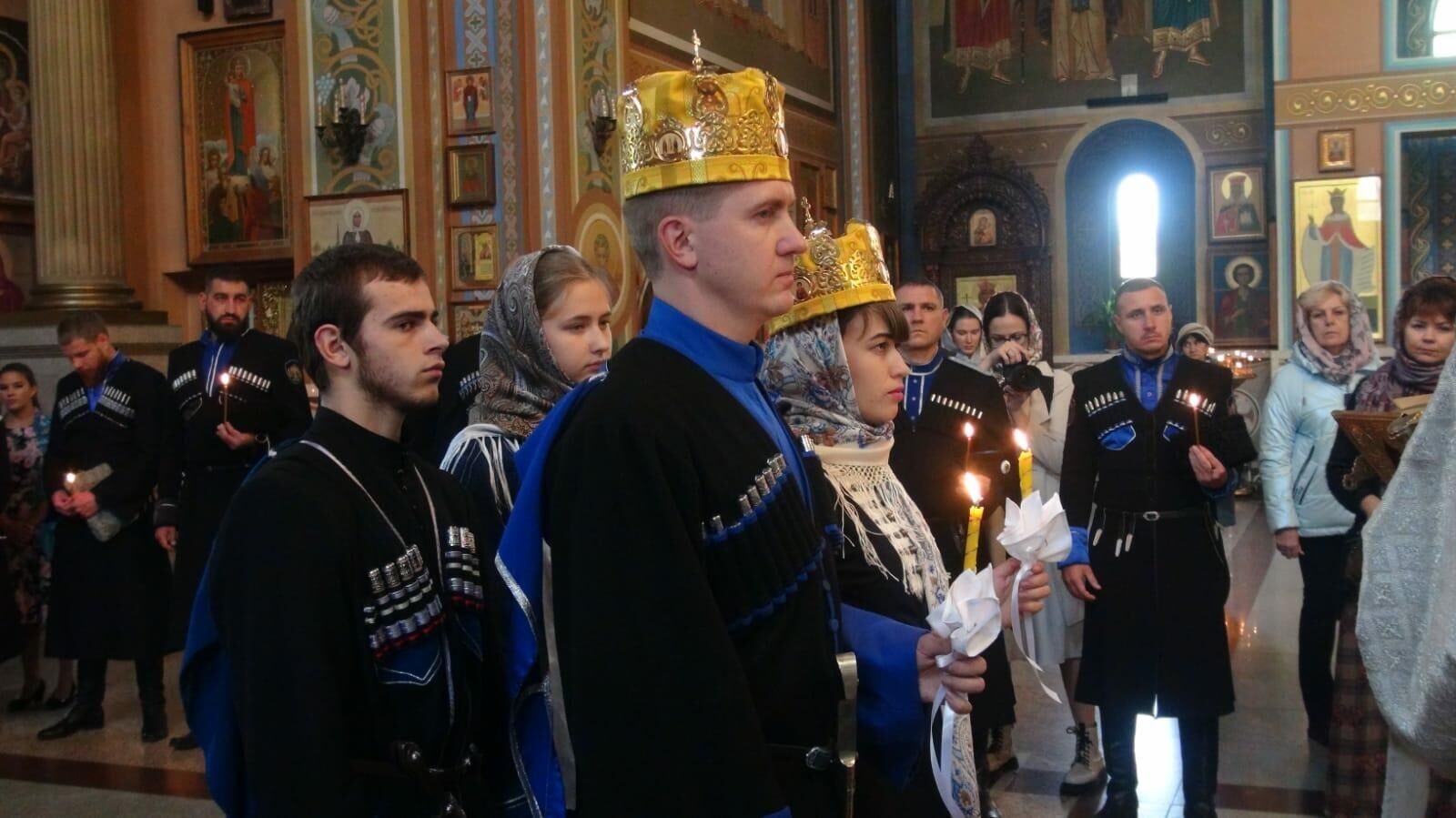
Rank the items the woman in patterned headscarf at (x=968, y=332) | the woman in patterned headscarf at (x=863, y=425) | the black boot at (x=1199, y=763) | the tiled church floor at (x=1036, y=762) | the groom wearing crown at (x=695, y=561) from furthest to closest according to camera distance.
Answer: the woman in patterned headscarf at (x=968, y=332) < the tiled church floor at (x=1036, y=762) < the black boot at (x=1199, y=763) < the woman in patterned headscarf at (x=863, y=425) < the groom wearing crown at (x=695, y=561)

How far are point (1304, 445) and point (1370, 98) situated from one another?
11.0 m

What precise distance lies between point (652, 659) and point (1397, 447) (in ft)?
8.45

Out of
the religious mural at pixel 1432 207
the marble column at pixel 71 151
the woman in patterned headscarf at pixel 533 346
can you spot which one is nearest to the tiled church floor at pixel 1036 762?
the woman in patterned headscarf at pixel 533 346

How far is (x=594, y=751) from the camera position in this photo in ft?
5.67

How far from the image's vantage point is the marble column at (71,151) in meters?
10.6

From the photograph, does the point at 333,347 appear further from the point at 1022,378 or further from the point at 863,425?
the point at 1022,378

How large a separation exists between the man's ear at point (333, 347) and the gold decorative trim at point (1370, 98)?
14748 mm

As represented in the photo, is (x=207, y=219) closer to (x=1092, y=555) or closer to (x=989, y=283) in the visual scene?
(x=1092, y=555)

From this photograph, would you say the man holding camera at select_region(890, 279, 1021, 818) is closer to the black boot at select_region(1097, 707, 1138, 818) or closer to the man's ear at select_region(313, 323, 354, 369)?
the black boot at select_region(1097, 707, 1138, 818)

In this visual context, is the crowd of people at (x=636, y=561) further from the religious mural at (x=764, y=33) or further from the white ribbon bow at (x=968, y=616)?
the religious mural at (x=764, y=33)

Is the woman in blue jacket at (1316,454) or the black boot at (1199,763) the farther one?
the woman in blue jacket at (1316,454)

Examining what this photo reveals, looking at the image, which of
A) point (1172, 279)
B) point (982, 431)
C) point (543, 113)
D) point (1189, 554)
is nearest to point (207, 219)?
point (543, 113)

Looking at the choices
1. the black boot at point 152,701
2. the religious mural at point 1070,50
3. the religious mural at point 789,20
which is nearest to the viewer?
the black boot at point 152,701

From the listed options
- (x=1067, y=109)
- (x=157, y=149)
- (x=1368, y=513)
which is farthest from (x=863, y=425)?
(x=1067, y=109)
